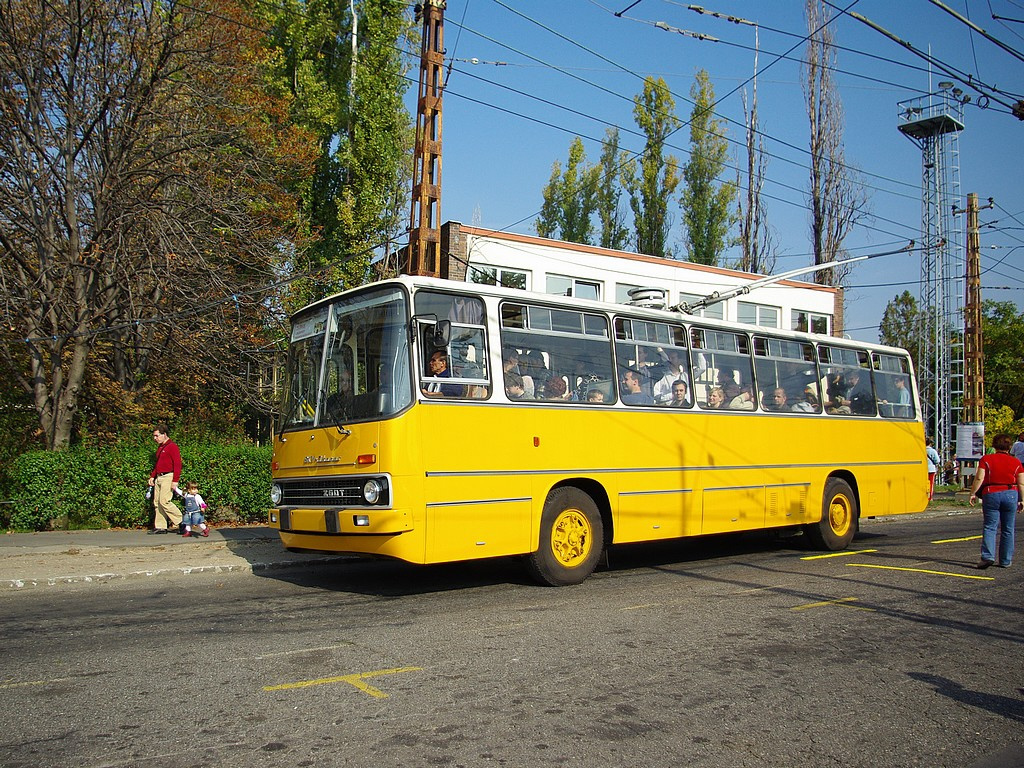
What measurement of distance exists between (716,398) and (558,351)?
3117mm

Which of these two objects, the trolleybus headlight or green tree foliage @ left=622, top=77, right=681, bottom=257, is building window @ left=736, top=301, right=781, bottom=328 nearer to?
green tree foliage @ left=622, top=77, right=681, bottom=257

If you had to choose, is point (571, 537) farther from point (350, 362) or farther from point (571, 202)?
point (571, 202)

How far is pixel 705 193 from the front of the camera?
3834 centimetres

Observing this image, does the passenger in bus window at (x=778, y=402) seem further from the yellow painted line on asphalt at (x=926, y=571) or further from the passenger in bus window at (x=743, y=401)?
the yellow painted line on asphalt at (x=926, y=571)

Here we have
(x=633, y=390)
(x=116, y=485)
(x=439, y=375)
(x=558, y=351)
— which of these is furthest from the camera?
(x=116, y=485)

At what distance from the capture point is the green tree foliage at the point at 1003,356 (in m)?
52.4

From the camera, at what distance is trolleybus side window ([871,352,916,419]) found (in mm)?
14766

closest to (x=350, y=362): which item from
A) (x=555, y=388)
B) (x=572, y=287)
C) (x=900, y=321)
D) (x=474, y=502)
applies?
(x=474, y=502)

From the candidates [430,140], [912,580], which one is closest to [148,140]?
[430,140]

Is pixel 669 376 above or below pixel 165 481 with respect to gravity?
above

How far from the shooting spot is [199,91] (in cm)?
1738

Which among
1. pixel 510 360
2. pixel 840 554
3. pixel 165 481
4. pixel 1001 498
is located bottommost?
pixel 840 554

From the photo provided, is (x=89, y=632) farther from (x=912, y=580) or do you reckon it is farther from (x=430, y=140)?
(x=430, y=140)

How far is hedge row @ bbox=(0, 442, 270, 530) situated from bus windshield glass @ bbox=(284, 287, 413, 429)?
293 inches
